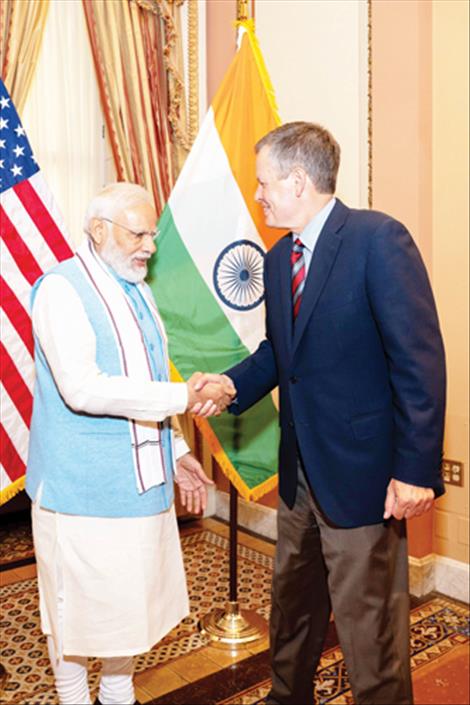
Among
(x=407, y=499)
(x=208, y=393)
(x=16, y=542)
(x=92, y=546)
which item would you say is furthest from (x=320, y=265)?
(x=16, y=542)

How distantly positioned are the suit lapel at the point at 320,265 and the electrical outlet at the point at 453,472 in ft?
5.42

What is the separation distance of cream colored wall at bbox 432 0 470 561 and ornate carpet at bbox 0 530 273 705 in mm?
967

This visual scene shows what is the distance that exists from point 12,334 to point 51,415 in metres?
0.77

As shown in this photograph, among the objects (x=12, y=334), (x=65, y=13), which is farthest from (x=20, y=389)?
(x=65, y=13)

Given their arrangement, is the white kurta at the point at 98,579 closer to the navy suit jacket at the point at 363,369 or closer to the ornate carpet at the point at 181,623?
the navy suit jacket at the point at 363,369

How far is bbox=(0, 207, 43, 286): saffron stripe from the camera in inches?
99.0

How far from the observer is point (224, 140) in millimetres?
2834

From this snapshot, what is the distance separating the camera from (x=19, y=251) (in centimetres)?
254

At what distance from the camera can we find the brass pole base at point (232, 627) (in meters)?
2.79

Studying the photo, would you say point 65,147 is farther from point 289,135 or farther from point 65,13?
point 289,135

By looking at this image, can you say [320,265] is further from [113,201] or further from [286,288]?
[113,201]

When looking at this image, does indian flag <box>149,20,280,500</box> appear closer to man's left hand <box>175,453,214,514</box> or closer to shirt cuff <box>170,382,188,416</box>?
man's left hand <box>175,453,214,514</box>

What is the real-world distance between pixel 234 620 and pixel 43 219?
182cm

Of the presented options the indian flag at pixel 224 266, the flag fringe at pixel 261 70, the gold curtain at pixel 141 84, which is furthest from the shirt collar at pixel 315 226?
the gold curtain at pixel 141 84
